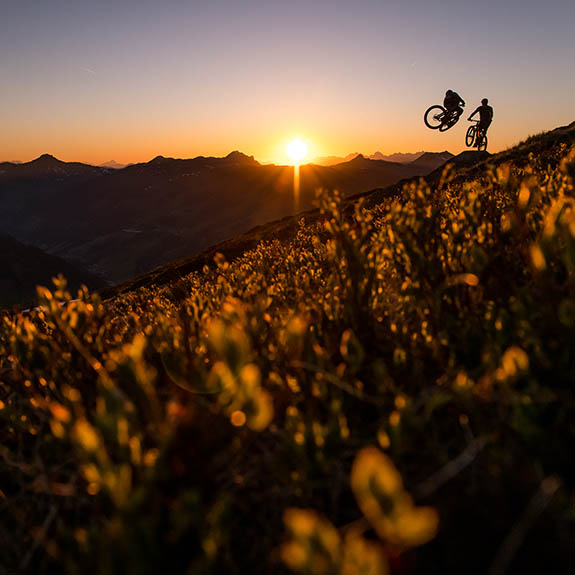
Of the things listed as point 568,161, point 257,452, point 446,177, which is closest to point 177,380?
point 257,452

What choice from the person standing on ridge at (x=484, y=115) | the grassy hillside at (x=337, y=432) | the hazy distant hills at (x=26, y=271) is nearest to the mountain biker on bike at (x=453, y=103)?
the person standing on ridge at (x=484, y=115)

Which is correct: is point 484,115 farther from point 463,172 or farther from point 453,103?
point 463,172

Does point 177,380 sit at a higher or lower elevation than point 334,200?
lower

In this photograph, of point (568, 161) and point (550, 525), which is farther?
point (568, 161)

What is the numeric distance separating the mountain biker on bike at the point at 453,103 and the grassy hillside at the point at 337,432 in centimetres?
2592

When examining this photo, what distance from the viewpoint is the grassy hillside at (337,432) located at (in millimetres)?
951

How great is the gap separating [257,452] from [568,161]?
253 cm

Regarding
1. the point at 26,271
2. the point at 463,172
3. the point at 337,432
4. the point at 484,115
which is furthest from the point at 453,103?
the point at 26,271

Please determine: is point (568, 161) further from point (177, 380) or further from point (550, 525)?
point (177, 380)

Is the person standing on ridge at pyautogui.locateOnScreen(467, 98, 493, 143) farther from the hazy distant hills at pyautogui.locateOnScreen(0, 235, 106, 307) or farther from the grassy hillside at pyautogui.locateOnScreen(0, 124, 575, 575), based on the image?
the hazy distant hills at pyautogui.locateOnScreen(0, 235, 106, 307)

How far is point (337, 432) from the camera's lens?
1271 millimetres

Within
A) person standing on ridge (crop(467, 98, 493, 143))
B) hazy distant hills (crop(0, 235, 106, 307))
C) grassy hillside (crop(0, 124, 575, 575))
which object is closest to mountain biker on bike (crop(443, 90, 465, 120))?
person standing on ridge (crop(467, 98, 493, 143))

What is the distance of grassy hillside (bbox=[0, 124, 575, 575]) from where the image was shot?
37.4 inches

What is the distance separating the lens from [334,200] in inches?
88.4
